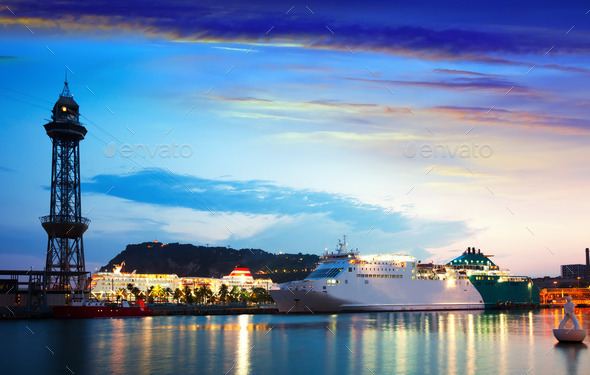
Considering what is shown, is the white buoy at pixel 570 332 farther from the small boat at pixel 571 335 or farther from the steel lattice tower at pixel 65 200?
the steel lattice tower at pixel 65 200

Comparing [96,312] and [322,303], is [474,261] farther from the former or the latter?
[96,312]

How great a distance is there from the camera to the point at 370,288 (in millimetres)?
88000

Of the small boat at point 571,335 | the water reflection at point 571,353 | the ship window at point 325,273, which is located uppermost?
the ship window at point 325,273

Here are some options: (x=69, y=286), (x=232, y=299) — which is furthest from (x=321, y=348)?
(x=232, y=299)

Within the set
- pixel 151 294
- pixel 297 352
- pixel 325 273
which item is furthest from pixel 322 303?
pixel 151 294

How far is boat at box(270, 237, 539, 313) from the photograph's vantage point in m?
84.9

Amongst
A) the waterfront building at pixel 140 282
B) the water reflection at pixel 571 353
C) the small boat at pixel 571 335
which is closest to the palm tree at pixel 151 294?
the waterfront building at pixel 140 282

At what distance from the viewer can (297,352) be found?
127 feet

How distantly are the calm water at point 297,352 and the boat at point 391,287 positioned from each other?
28.5 metres

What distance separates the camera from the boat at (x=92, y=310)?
85875 mm

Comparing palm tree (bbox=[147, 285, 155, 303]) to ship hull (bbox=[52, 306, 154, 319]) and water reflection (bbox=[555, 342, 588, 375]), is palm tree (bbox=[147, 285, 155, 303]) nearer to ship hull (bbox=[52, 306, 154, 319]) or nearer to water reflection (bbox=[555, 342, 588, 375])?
ship hull (bbox=[52, 306, 154, 319])

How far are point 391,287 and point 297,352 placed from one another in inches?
2158

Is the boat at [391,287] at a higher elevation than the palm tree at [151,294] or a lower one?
higher

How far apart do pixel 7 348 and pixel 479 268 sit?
91.5m
